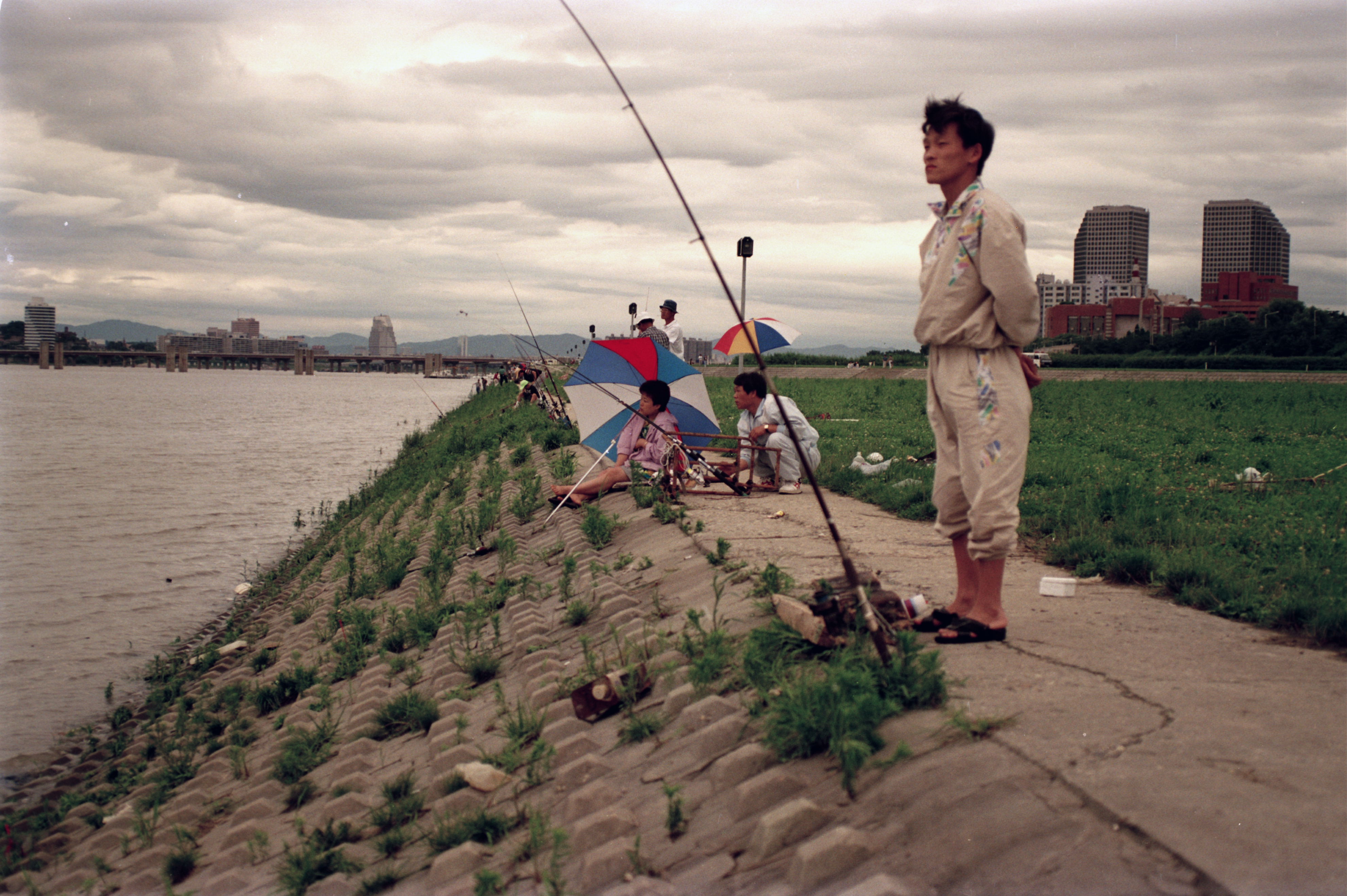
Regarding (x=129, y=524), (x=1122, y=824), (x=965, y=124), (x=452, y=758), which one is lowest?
(x=129, y=524)

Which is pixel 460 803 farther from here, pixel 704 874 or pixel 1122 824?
pixel 1122 824

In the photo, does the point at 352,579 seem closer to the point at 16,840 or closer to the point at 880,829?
the point at 16,840

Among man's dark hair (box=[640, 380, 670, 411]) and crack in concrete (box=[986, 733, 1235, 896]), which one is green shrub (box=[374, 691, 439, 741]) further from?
man's dark hair (box=[640, 380, 670, 411])

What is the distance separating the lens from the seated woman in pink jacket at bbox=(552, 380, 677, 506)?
914 centimetres

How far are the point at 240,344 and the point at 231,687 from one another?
183 metres

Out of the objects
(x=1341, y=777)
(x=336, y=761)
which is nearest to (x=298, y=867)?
(x=336, y=761)

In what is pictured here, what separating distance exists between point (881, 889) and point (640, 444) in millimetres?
7140

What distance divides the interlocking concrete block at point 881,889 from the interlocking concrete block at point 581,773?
148 cm

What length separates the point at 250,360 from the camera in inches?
5787

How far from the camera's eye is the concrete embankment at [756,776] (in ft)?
8.16

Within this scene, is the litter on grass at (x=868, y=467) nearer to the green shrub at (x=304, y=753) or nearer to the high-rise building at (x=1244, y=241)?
the green shrub at (x=304, y=753)

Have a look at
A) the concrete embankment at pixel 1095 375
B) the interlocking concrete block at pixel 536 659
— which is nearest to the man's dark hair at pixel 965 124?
the interlocking concrete block at pixel 536 659

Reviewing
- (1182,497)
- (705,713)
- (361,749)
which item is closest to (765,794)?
(705,713)

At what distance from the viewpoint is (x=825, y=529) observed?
23.1ft
